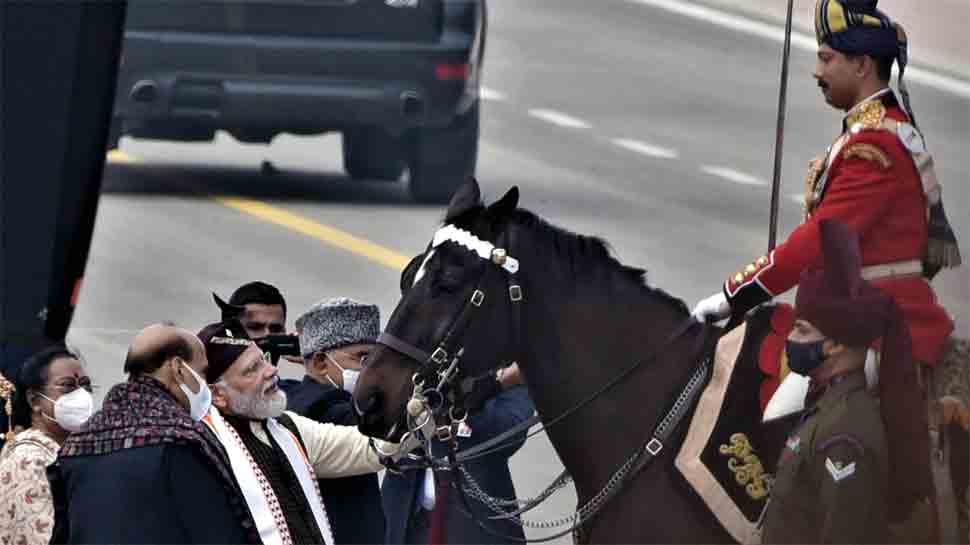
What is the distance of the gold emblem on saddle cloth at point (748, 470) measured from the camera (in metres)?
8.64

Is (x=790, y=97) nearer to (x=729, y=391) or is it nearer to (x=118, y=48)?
(x=118, y=48)

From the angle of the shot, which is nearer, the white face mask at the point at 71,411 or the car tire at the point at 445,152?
the white face mask at the point at 71,411

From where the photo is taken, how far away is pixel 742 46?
A: 84.0ft

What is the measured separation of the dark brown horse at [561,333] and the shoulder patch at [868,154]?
73 cm

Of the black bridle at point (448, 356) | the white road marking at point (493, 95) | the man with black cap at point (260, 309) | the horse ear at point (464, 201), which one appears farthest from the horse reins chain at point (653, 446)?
the white road marking at point (493, 95)

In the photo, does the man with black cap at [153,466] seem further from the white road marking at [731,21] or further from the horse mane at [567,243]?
the white road marking at [731,21]

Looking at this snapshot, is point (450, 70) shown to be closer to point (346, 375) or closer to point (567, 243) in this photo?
point (346, 375)

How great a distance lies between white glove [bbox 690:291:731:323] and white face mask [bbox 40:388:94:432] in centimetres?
202

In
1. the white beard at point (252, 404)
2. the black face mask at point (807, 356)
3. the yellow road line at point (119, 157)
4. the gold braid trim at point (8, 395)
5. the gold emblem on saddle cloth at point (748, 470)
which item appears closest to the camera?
the black face mask at point (807, 356)

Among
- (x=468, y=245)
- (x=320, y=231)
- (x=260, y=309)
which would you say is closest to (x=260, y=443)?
(x=468, y=245)

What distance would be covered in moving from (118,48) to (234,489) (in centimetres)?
427

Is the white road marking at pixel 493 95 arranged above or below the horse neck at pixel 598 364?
below

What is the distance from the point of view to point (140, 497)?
314 inches

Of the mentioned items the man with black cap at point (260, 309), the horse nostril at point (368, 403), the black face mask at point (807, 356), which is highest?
the black face mask at point (807, 356)
